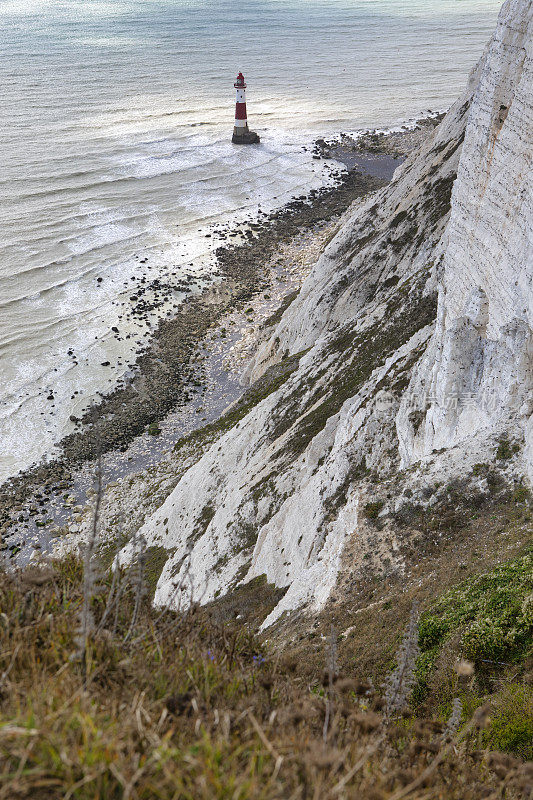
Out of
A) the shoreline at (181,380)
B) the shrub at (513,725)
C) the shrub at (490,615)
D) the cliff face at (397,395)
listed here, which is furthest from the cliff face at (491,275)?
the shoreline at (181,380)

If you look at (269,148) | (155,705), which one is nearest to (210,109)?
(269,148)

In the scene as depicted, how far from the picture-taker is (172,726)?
15.5ft

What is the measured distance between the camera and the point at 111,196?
2963 inches

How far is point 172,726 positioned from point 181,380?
146 feet

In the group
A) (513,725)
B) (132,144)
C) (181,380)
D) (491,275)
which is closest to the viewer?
(513,725)

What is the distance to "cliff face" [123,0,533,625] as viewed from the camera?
16.7 meters

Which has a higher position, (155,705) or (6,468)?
(155,705)

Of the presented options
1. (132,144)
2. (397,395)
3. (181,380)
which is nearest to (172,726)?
(397,395)

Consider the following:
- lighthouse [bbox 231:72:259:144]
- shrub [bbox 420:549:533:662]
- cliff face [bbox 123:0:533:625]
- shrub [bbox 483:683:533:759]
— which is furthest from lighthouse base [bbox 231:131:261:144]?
shrub [bbox 483:683:533:759]

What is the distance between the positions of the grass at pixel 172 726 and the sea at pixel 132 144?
38.5 meters

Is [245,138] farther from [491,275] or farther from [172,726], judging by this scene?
[172,726]

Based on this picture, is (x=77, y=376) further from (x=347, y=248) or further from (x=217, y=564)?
(x=217, y=564)

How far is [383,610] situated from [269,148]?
90115 mm

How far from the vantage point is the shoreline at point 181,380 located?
3922 cm
